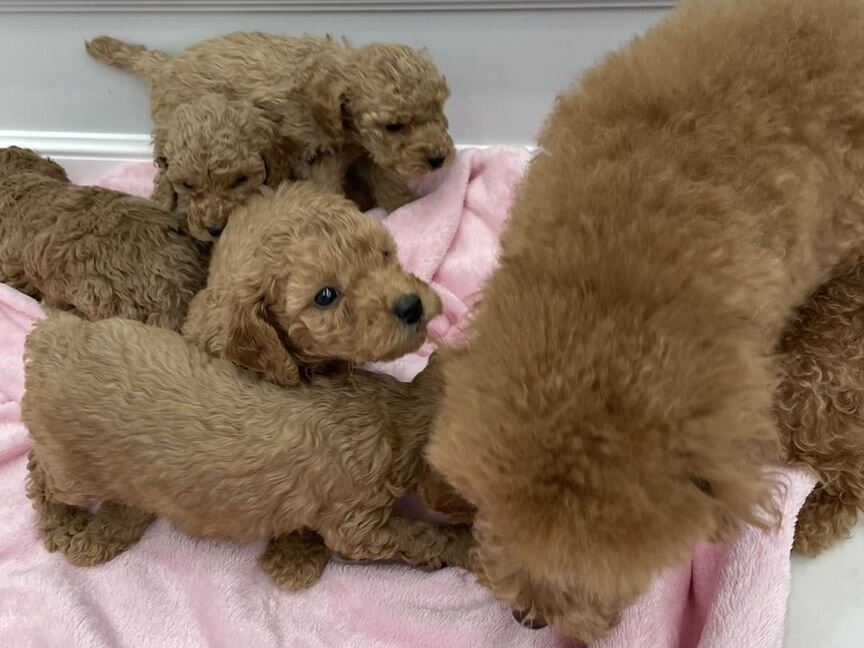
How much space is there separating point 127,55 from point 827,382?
5.39 feet

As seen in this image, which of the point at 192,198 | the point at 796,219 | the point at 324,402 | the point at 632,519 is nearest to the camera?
the point at 632,519

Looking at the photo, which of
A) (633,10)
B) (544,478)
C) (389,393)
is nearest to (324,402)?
(389,393)

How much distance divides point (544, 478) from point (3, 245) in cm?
141

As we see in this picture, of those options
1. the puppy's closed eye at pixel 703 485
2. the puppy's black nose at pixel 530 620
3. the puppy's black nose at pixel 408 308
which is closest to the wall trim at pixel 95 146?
the puppy's black nose at pixel 408 308

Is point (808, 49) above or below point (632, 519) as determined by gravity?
above

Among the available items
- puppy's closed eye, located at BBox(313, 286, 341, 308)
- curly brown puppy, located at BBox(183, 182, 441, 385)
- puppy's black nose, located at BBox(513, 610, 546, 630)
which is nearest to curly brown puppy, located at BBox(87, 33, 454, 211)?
curly brown puppy, located at BBox(183, 182, 441, 385)

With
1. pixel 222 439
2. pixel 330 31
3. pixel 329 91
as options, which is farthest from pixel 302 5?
pixel 222 439

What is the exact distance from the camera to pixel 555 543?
842 millimetres

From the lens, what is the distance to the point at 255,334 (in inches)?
48.3

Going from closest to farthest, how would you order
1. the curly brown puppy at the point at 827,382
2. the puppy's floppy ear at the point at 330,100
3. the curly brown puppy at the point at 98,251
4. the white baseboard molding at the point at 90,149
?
the curly brown puppy at the point at 827,382
the curly brown puppy at the point at 98,251
the puppy's floppy ear at the point at 330,100
the white baseboard molding at the point at 90,149

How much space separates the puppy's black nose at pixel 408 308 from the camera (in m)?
1.23

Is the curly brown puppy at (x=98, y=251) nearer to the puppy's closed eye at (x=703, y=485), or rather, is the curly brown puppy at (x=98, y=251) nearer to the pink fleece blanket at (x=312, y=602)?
the pink fleece blanket at (x=312, y=602)

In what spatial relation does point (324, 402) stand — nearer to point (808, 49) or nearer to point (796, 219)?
point (796, 219)

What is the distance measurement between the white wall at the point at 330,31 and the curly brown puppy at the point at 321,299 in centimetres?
72
